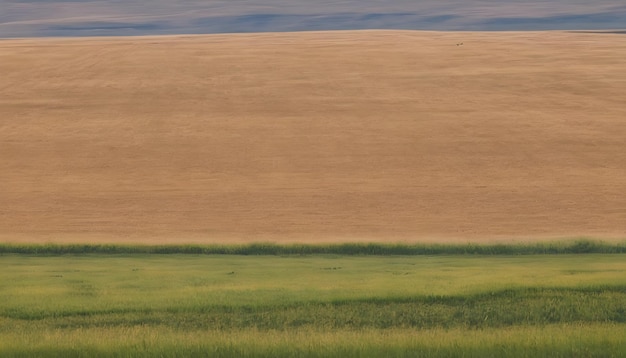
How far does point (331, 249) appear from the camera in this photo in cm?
1797

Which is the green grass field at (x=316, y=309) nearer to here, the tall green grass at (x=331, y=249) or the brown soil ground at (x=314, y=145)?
the tall green grass at (x=331, y=249)

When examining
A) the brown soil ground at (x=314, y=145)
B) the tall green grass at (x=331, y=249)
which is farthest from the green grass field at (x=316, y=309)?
the brown soil ground at (x=314, y=145)

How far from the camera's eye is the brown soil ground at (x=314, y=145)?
23.5 meters

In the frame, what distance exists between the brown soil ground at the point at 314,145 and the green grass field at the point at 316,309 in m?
6.84

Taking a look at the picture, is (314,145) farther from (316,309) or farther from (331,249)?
(316,309)

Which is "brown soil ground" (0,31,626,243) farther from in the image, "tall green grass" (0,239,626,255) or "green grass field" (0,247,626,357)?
"green grass field" (0,247,626,357)

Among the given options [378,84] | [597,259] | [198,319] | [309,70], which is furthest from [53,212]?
[309,70]

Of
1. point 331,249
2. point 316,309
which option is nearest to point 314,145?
point 331,249

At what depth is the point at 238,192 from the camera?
27.3m

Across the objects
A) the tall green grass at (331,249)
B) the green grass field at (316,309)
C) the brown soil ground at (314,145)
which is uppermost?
the green grass field at (316,309)

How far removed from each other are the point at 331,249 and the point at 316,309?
7880mm

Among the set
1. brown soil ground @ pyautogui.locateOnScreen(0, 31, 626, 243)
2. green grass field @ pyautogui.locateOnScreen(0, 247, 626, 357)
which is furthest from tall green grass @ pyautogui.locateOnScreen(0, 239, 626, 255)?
green grass field @ pyautogui.locateOnScreen(0, 247, 626, 357)

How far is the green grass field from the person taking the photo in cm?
798

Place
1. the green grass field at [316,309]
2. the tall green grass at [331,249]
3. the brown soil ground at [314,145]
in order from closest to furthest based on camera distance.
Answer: the green grass field at [316,309] < the tall green grass at [331,249] < the brown soil ground at [314,145]
